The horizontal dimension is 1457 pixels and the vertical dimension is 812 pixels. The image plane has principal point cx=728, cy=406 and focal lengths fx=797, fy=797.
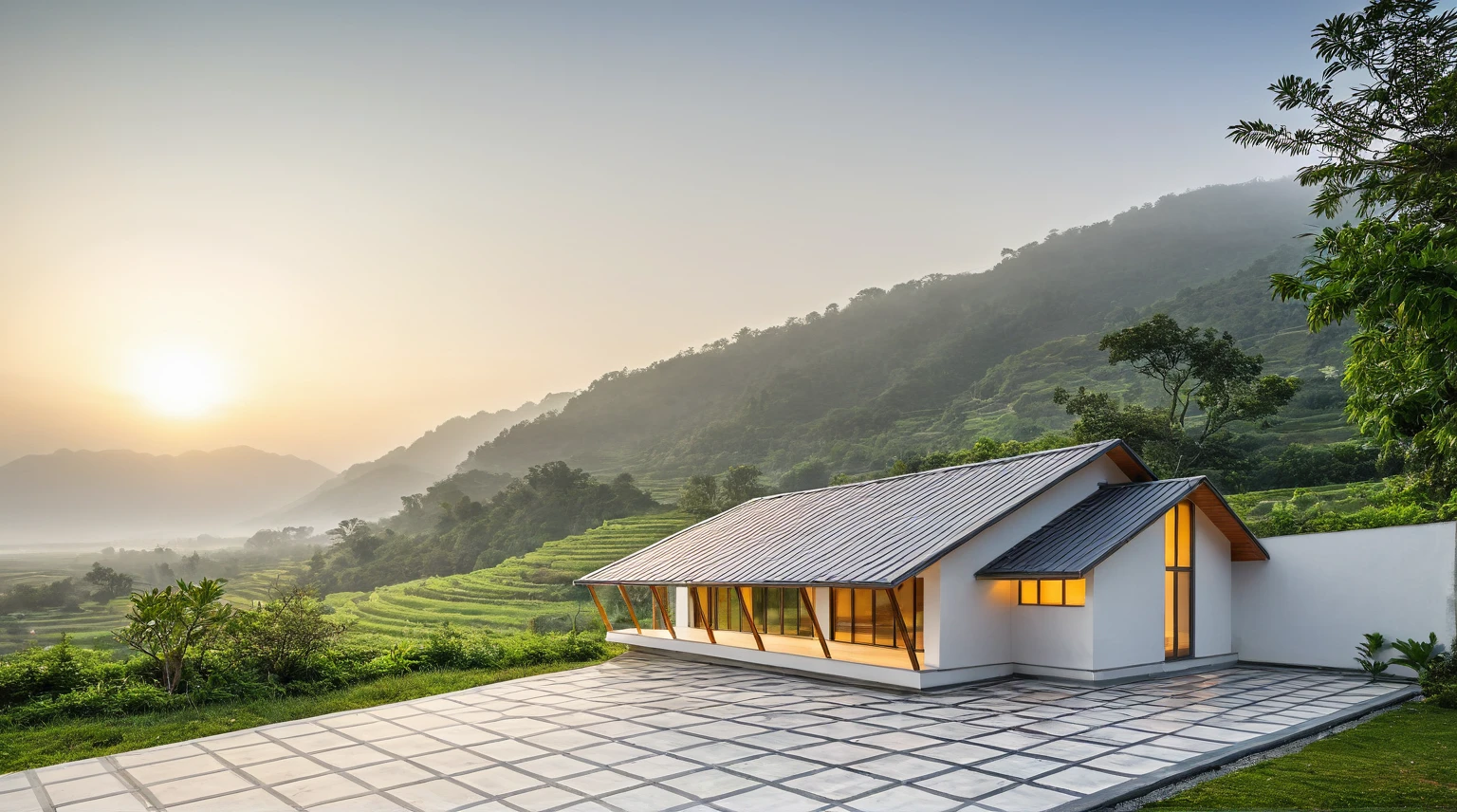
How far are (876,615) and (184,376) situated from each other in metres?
40.1

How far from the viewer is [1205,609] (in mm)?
15062

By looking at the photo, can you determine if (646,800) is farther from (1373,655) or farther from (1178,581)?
(1373,655)

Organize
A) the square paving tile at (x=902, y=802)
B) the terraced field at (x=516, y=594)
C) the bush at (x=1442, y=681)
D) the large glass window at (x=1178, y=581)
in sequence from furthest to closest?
the terraced field at (x=516, y=594) < the large glass window at (x=1178, y=581) < the bush at (x=1442, y=681) < the square paving tile at (x=902, y=802)

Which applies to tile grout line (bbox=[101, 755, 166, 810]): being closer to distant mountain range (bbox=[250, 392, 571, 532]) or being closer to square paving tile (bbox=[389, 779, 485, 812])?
square paving tile (bbox=[389, 779, 485, 812])

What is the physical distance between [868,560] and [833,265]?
223 ft

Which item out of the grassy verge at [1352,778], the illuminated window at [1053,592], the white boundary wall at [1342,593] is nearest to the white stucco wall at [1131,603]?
the illuminated window at [1053,592]

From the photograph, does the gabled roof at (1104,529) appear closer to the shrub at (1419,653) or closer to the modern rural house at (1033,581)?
the modern rural house at (1033,581)

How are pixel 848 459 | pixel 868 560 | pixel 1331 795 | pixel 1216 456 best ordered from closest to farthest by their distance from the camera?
1. pixel 1331 795
2. pixel 868 560
3. pixel 1216 456
4. pixel 848 459

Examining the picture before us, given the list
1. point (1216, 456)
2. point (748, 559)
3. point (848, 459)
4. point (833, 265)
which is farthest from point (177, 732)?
point (833, 265)

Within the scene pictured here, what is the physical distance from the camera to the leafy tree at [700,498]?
52.6 metres

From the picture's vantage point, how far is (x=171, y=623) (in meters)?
→ 13.1

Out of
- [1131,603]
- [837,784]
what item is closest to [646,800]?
[837,784]

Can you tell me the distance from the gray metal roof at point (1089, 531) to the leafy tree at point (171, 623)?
13064 millimetres

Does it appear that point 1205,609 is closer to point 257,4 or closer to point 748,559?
point 748,559
